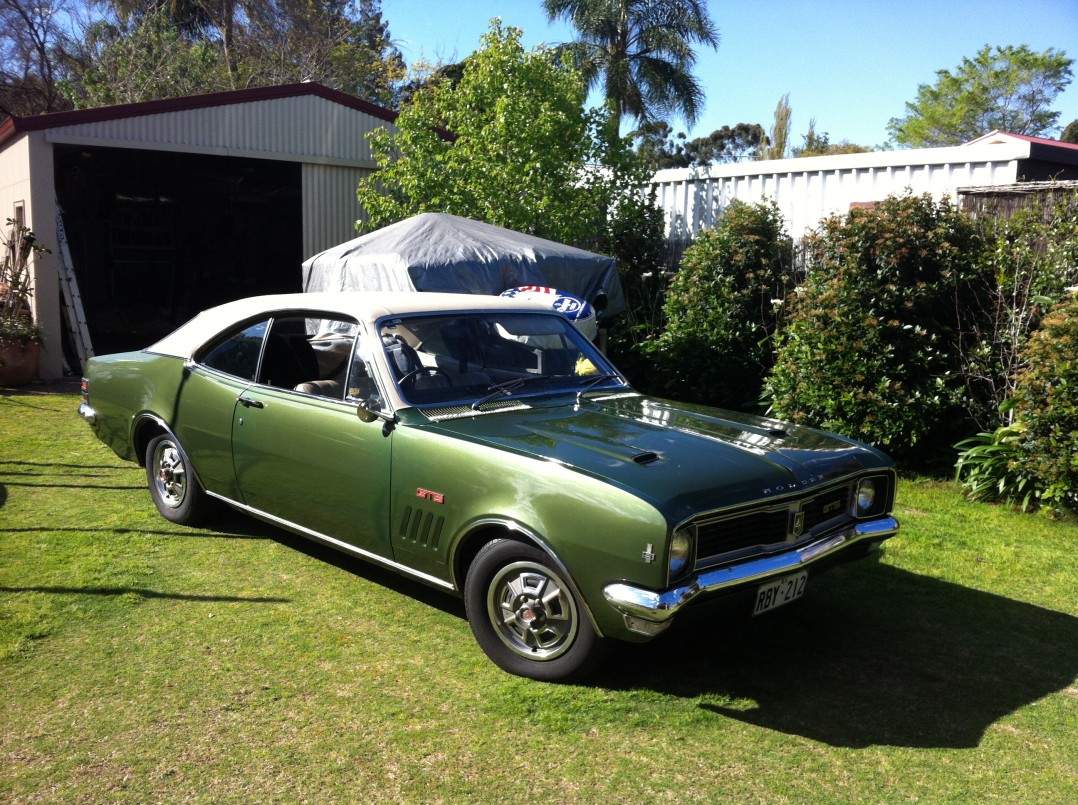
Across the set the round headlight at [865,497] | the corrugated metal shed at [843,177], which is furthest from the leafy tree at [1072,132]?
the round headlight at [865,497]

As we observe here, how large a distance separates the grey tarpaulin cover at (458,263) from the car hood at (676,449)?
196 inches

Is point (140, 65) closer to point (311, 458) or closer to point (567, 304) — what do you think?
point (567, 304)

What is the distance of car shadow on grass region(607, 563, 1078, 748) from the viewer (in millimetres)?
3936

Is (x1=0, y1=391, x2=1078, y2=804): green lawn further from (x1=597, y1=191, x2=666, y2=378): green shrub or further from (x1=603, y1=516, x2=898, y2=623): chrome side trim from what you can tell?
(x1=597, y1=191, x2=666, y2=378): green shrub

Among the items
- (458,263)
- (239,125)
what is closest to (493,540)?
(458,263)

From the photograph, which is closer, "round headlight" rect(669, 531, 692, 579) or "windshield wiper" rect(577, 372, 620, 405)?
"round headlight" rect(669, 531, 692, 579)

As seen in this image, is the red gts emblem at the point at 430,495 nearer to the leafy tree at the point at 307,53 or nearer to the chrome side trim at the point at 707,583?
the chrome side trim at the point at 707,583

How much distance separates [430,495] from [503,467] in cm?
45

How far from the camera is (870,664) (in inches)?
177

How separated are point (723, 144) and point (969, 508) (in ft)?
149

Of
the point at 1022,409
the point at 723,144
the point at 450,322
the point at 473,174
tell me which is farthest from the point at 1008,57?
the point at 450,322

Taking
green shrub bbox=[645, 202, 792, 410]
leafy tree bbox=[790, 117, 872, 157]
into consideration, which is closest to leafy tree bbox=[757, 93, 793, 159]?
leafy tree bbox=[790, 117, 872, 157]

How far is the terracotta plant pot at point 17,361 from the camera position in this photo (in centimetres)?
1199

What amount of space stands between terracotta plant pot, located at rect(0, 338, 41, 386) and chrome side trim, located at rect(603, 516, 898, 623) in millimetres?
10740
